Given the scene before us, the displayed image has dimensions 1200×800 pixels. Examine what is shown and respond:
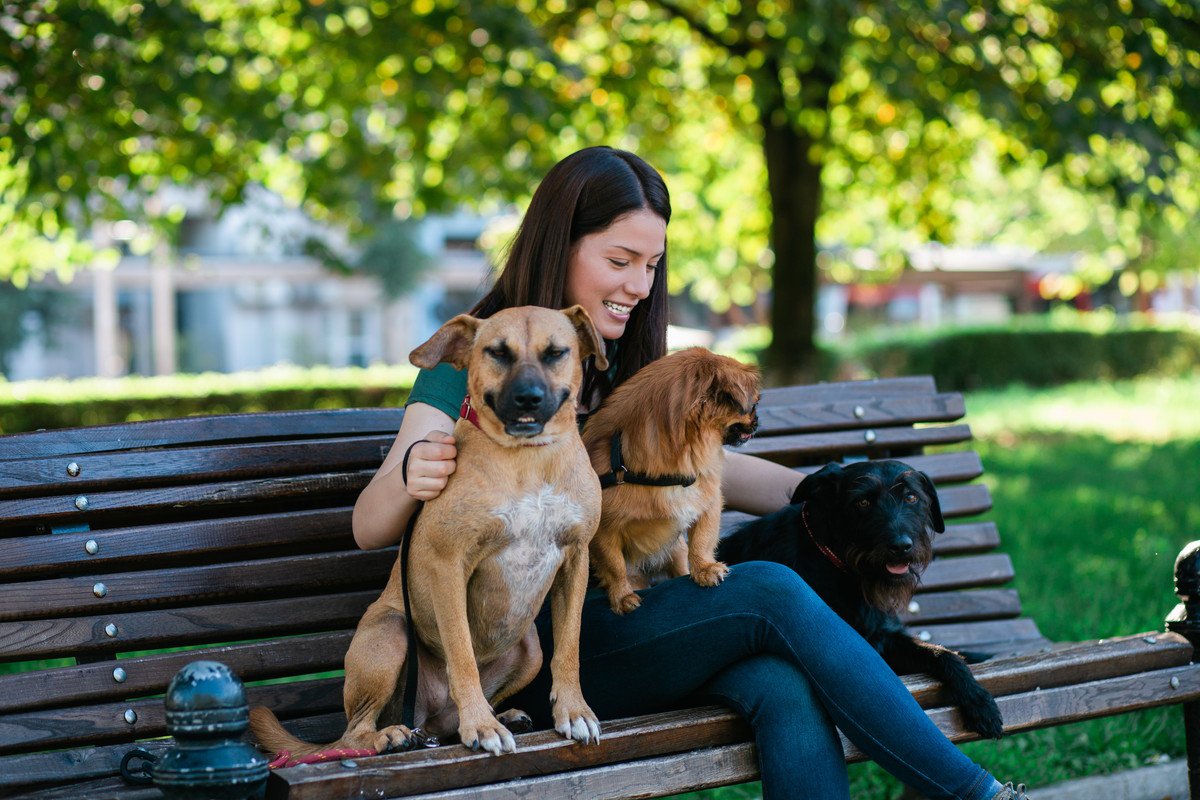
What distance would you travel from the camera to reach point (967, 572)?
415cm

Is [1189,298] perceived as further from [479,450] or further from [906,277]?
[479,450]

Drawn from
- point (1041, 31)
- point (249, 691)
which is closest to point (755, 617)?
point (249, 691)

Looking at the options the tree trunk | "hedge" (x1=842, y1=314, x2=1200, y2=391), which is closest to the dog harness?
the tree trunk

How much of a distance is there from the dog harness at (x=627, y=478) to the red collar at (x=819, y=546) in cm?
49

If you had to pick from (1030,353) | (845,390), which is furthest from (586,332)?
(1030,353)

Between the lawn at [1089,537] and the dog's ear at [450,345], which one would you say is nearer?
the dog's ear at [450,345]

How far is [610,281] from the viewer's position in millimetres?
3301

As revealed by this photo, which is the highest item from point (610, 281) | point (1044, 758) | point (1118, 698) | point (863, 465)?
point (610, 281)

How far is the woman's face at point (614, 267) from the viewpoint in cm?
328

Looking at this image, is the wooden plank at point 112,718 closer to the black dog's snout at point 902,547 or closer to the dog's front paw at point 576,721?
the dog's front paw at point 576,721

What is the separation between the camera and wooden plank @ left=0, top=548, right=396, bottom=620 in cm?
304

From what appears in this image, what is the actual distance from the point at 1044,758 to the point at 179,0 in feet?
20.4

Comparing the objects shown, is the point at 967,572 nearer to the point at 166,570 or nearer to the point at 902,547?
the point at 902,547

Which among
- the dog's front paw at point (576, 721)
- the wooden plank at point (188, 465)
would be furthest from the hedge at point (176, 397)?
the dog's front paw at point (576, 721)
